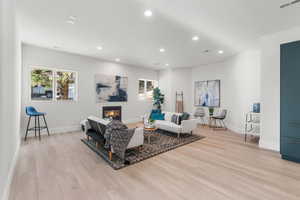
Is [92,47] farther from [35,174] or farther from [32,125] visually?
[35,174]

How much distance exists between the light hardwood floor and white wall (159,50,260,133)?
217 centimetres

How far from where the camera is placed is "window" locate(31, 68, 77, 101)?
16.6 feet

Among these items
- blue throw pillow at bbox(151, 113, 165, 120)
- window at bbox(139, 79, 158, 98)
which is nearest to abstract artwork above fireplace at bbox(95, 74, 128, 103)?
window at bbox(139, 79, 158, 98)

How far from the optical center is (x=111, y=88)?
6.83m

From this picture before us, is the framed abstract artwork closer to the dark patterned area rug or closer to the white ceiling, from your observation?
the white ceiling

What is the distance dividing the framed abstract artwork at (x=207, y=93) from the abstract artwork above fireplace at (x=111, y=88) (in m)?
3.77

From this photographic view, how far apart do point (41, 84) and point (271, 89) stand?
7260 mm

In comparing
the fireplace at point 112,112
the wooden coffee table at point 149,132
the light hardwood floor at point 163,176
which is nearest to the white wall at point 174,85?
the fireplace at point 112,112

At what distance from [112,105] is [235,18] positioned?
5.68m

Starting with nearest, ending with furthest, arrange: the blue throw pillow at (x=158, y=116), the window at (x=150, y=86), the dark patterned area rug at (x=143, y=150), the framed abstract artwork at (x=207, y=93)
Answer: the dark patterned area rug at (x=143, y=150) < the blue throw pillow at (x=158, y=116) < the framed abstract artwork at (x=207, y=93) < the window at (x=150, y=86)

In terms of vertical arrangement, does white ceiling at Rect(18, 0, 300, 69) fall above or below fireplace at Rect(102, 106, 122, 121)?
above

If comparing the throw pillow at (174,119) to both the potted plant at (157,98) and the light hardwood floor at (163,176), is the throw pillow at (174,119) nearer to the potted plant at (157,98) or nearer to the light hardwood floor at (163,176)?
the light hardwood floor at (163,176)

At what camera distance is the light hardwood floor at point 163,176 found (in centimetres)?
206

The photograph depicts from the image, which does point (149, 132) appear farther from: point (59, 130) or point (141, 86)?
point (141, 86)
